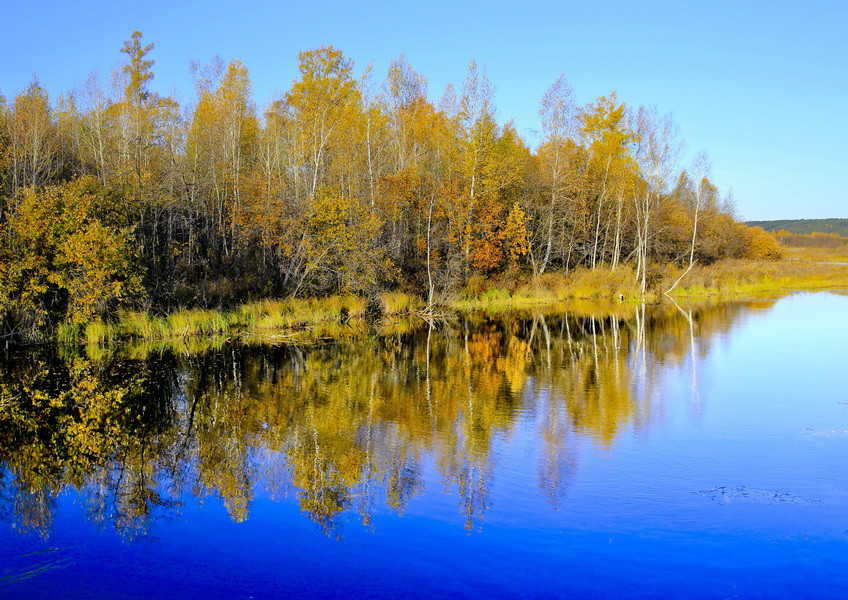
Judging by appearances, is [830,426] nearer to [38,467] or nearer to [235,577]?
[235,577]

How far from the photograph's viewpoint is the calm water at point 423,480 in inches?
249

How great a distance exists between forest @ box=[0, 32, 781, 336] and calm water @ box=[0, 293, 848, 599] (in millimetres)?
4457

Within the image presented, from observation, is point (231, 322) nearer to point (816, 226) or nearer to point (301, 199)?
point (301, 199)

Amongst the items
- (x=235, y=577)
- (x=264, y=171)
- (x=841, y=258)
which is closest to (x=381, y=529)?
(x=235, y=577)

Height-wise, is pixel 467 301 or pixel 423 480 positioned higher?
pixel 467 301

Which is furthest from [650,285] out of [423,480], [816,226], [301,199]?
[816,226]

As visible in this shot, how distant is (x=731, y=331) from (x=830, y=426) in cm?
1287

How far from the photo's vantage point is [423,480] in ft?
28.3

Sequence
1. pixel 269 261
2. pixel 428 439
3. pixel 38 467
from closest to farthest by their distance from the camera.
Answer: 1. pixel 38 467
2. pixel 428 439
3. pixel 269 261

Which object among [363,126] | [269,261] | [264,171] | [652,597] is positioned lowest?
[652,597]

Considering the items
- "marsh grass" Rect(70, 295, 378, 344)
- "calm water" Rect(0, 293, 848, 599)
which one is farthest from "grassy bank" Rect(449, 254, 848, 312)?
"calm water" Rect(0, 293, 848, 599)

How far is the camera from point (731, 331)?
2325 centimetres

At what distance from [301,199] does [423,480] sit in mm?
20103

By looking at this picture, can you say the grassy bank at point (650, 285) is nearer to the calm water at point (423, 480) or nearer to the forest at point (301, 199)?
the forest at point (301, 199)
